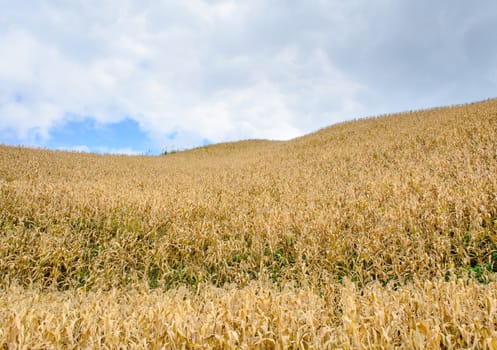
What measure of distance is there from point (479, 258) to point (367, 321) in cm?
309

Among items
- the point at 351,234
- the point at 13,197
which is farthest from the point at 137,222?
the point at 351,234

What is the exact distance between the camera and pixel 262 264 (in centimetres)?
515

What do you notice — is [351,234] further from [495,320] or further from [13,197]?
[13,197]

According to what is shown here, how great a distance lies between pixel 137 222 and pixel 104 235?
736 mm

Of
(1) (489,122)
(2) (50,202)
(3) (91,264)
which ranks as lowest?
(3) (91,264)

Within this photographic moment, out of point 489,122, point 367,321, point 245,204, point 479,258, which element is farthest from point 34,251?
point 489,122

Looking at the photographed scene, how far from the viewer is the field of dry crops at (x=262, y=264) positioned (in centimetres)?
273

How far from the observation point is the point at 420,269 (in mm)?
4617

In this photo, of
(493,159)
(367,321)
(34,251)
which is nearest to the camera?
(367,321)

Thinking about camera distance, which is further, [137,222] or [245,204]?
[245,204]

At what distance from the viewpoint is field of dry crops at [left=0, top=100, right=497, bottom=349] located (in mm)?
2732

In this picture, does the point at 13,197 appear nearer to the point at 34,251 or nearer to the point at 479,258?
the point at 34,251

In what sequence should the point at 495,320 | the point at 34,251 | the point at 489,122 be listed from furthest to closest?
1. the point at 489,122
2. the point at 34,251
3. the point at 495,320

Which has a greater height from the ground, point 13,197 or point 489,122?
point 489,122
